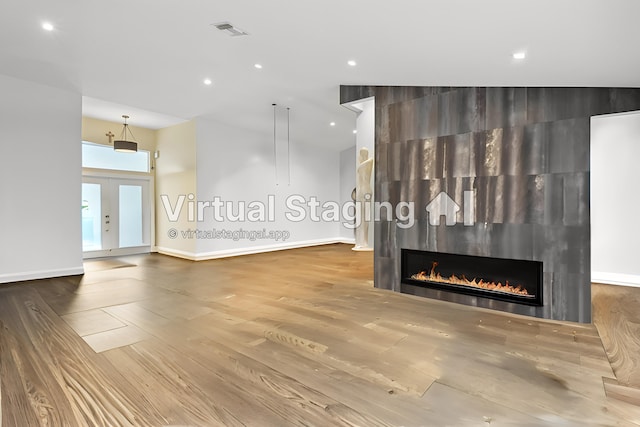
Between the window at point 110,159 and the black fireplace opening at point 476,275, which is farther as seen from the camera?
the window at point 110,159

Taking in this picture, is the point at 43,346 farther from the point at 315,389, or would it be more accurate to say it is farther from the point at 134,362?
the point at 315,389

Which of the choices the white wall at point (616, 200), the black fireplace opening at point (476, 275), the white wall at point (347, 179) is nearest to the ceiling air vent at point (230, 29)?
the black fireplace opening at point (476, 275)

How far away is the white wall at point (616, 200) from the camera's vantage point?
17.7ft

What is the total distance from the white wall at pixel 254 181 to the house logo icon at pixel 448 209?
17.3ft

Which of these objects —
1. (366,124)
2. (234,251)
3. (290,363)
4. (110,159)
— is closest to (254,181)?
(234,251)

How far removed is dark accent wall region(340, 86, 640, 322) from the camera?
3.53 meters

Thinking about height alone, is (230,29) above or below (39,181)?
above

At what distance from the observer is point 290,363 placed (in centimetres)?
254

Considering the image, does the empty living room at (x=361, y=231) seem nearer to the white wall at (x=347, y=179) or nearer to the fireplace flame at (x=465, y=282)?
the fireplace flame at (x=465, y=282)

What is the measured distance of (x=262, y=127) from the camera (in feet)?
27.9

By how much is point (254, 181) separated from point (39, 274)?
15.6 feet

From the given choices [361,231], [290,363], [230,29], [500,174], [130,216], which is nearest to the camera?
[290,363]

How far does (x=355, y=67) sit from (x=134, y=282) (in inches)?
187

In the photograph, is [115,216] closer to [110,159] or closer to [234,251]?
[110,159]
